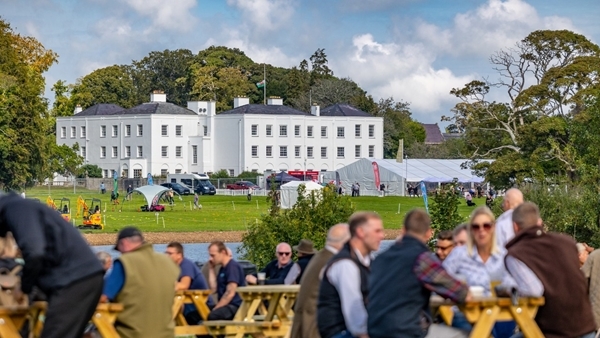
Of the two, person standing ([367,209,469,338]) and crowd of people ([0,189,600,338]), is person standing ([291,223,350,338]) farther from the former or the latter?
person standing ([367,209,469,338])

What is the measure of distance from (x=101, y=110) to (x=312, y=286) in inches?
4472

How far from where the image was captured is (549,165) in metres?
55.6

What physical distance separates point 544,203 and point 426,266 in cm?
2914

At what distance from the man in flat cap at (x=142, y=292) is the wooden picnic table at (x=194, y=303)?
298 centimetres

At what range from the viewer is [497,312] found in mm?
8844

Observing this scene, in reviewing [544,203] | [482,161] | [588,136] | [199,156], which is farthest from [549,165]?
[199,156]

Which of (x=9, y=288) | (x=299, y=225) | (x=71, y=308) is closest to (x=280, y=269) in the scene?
(x=9, y=288)

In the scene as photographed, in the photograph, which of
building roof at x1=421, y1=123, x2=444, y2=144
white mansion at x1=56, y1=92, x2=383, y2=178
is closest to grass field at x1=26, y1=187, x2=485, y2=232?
white mansion at x1=56, y1=92, x2=383, y2=178

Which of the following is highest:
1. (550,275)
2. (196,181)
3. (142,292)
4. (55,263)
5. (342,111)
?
(342,111)

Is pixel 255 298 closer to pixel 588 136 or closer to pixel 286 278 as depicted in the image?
pixel 286 278

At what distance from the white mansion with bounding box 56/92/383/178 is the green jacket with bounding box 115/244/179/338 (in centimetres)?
10496

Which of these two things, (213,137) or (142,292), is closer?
(142,292)

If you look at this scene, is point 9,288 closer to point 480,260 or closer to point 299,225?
point 480,260

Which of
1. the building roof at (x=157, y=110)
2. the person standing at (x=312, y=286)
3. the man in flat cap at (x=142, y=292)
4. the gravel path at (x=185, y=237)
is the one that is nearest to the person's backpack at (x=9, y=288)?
the man in flat cap at (x=142, y=292)
